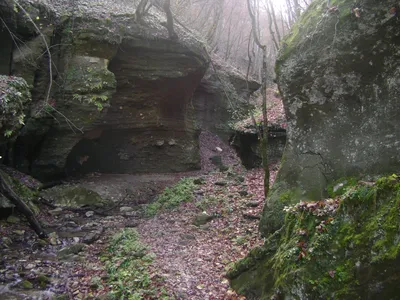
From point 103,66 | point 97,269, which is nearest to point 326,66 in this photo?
point 97,269

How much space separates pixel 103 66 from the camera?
12.2 meters

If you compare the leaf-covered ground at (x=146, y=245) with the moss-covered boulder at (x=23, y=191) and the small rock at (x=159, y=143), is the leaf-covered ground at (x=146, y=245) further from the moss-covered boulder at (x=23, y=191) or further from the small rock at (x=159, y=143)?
the small rock at (x=159, y=143)

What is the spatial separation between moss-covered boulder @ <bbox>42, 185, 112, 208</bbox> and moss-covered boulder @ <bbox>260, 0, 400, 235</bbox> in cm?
616

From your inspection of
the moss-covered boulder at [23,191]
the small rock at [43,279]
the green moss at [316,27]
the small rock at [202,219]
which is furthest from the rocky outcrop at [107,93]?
the green moss at [316,27]

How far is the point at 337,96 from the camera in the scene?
599cm

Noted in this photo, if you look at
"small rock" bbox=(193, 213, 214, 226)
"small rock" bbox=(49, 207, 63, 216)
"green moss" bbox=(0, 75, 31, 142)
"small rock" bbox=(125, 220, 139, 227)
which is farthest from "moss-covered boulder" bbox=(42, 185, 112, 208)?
"small rock" bbox=(193, 213, 214, 226)

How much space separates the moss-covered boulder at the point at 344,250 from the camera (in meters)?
2.89

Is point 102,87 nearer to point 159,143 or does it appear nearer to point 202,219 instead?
A: point 159,143

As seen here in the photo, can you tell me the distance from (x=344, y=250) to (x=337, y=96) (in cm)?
359

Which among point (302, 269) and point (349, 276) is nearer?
point (349, 276)

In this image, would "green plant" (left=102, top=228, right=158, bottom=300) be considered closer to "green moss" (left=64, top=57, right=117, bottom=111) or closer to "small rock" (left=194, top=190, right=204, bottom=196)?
"small rock" (left=194, top=190, right=204, bottom=196)

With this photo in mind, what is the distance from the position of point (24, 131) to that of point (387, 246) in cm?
1142

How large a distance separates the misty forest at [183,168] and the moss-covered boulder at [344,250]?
0.01m

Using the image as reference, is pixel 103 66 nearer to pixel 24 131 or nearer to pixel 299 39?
pixel 24 131
